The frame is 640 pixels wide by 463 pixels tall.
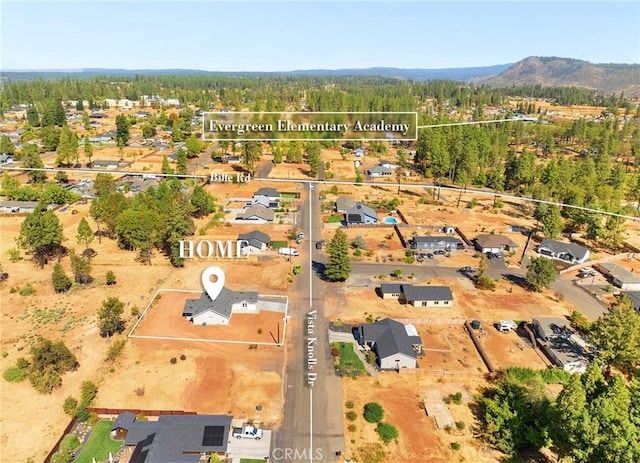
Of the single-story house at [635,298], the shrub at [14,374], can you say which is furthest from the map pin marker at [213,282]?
the single-story house at [635,298]

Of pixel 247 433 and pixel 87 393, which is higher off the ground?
pixel 87 393

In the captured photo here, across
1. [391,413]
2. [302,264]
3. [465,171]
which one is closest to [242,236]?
[302,264]

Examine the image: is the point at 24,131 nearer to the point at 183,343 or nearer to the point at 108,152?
the point at 108,152

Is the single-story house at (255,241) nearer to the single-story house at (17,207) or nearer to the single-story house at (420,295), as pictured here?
the single-story house at (420,295)

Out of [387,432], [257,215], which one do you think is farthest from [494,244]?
[387,432]
